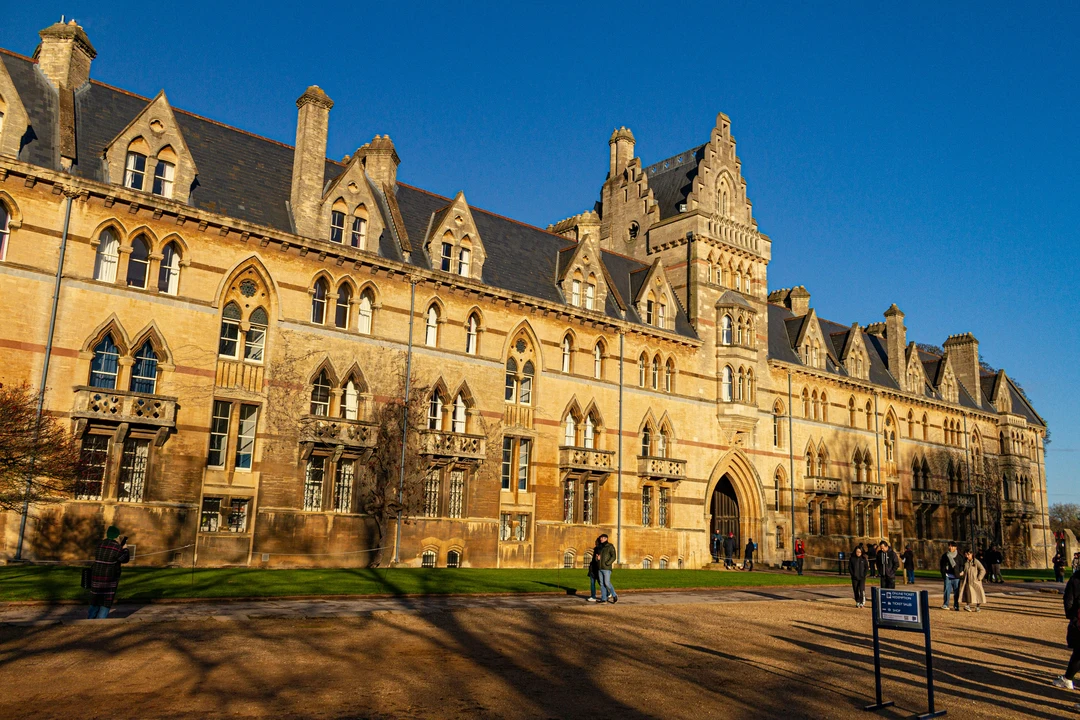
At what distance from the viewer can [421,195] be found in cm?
3841

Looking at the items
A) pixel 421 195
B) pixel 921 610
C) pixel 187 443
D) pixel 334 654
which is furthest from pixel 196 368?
pixel 921 610

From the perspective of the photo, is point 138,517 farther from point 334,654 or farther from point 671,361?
point 671,361

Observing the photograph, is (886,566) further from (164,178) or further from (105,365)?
(164,178)

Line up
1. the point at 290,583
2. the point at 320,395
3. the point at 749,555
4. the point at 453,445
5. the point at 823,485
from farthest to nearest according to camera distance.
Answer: the point at 823,485, the point at 749,555, the point at 453,445, the point at 320,395, the point at 290,583

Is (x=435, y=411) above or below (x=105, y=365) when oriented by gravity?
below

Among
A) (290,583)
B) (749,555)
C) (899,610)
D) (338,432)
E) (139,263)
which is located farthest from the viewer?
(749,555)

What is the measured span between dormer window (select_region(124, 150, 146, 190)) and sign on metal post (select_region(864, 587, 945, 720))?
85.1 ft

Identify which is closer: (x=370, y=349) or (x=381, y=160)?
(x=370, y=349)

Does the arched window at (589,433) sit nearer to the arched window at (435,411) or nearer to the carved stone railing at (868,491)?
the arched window at (435,411)

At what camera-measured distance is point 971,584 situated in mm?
25891

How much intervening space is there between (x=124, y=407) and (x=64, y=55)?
13.2 meters

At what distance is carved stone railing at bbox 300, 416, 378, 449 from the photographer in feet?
97.9

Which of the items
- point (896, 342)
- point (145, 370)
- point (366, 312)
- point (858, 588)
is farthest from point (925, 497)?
point (145, 370)

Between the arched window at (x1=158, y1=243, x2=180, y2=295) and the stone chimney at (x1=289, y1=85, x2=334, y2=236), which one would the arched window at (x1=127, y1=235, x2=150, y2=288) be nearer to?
the arched window at (x1=158, y1=243, x2=180, y2=295)
